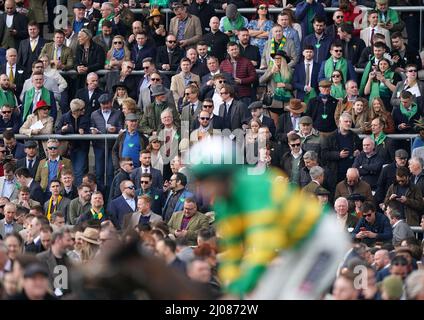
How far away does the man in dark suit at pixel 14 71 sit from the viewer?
2439 cm

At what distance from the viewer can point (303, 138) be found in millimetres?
21250

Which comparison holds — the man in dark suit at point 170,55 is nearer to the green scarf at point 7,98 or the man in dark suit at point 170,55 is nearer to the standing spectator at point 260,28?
the standing spectator at point 260,28

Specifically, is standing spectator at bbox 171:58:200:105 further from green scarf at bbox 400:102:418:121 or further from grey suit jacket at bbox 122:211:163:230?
grey suit jacket at bbox 122:211:163:230

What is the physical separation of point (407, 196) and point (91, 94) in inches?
212

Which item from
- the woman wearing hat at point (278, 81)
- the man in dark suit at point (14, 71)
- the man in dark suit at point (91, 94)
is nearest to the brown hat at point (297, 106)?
the woman wearing hat at point (278, 81)

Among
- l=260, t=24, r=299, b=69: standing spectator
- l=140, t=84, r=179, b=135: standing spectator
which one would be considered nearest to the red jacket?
l=260, t=24, r=299, b=69: standing spectator

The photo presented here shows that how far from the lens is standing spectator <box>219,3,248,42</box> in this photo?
24188mm

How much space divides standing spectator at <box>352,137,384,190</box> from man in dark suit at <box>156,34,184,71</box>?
4130 millimetres

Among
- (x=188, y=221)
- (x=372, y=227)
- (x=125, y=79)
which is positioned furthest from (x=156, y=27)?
(x=372, y=227)

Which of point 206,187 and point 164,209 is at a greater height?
point 206,187
